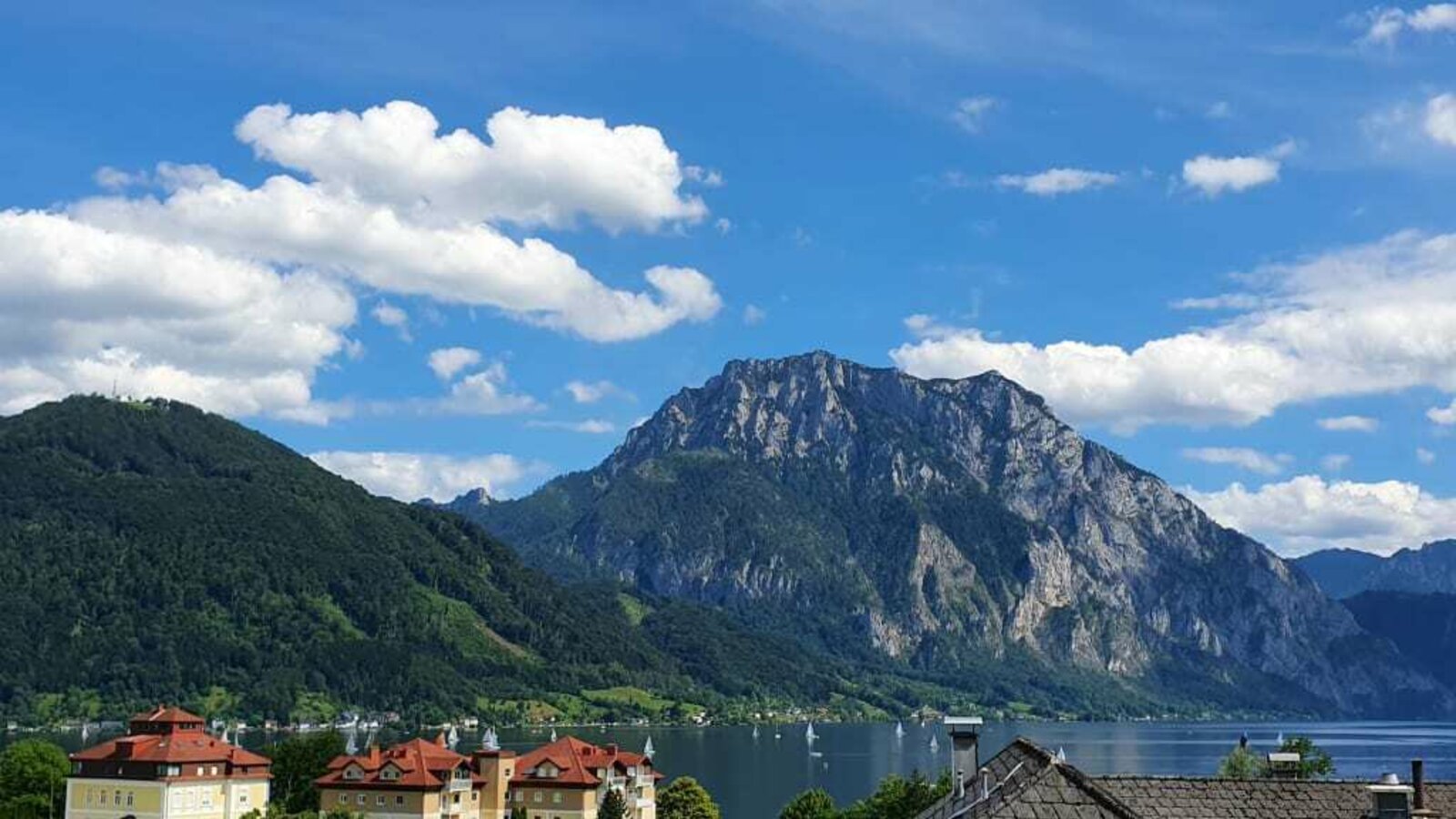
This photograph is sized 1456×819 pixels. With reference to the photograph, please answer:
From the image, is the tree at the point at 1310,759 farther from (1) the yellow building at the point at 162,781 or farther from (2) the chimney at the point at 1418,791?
(1) the yellow building at the point at 162,781

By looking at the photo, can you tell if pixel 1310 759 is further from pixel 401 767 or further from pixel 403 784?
pixel 401 767

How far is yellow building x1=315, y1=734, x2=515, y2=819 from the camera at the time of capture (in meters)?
117

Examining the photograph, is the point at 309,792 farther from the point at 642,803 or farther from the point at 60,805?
the point at 642,803

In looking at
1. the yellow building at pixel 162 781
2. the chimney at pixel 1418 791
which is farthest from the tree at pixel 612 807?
the chimney at pixel 1418 791

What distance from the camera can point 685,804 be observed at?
436ft

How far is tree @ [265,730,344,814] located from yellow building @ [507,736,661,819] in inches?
736

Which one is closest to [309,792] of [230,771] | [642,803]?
[230,771]

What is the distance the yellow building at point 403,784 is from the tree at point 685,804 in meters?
17.1

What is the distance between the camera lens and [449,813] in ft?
393

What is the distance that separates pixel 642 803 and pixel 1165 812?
102 m

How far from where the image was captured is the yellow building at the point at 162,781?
389 ft

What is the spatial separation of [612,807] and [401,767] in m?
16.3

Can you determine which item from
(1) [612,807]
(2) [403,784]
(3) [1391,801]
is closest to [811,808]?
(1) [612,807]

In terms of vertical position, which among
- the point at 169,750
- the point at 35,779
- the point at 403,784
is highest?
the point at 169,750
